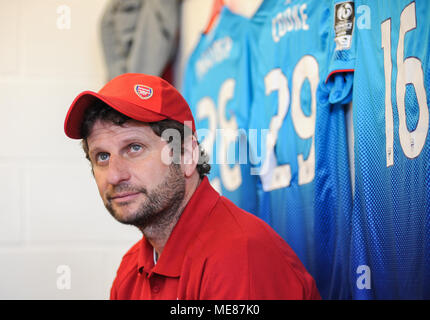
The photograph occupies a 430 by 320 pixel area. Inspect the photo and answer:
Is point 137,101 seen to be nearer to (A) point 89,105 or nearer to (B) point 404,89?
(A) point 89,105

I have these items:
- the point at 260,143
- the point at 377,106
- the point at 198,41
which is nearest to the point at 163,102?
the point at 377,106

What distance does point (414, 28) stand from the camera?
3.14 feet

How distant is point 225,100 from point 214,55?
172 mm

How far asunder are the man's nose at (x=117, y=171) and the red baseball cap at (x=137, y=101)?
9cm

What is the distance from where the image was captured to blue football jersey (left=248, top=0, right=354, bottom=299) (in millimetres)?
1176

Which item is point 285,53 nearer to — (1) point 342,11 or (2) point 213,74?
(1) point 342,11

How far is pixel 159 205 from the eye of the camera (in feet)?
3.54

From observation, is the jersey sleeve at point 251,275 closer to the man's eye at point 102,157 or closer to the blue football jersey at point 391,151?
the blue football jersey at point 391,151

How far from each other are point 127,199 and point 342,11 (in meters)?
0.57

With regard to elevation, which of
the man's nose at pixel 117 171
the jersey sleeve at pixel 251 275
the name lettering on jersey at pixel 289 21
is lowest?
the jersey sleeve at pixel 251 275

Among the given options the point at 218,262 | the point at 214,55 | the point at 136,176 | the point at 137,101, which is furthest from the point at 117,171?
the point at 214,55

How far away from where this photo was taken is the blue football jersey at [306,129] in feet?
3.86

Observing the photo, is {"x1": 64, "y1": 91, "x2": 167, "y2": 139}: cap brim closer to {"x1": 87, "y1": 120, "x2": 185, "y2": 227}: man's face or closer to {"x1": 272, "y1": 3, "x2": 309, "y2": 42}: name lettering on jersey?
{"x1": 87, "y1": 120, "x2": 185, "y2": 227}: man's face

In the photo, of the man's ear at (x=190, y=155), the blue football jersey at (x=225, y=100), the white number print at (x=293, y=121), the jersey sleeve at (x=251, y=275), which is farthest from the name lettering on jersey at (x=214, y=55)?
the jersey sleeve at (x=251, y=275)
